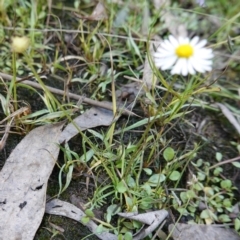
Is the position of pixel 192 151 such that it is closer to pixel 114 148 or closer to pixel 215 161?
pixel 215 161

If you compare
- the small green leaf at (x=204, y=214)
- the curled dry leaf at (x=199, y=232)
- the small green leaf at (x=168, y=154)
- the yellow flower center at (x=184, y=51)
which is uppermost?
the yellow flower center at (x=184, y=51)

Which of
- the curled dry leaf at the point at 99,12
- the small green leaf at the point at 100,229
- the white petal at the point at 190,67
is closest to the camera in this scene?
the white petal at the point at 190,67

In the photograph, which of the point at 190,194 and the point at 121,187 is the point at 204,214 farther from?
the point at 121,187

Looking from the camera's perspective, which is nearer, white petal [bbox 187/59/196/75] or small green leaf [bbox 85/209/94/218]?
white petal [bbox 187/59/196/75]

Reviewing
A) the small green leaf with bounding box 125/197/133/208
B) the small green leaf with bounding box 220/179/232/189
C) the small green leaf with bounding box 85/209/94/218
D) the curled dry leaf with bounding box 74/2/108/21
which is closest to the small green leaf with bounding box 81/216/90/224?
the small green leaf with bounding box 85/209/94/218

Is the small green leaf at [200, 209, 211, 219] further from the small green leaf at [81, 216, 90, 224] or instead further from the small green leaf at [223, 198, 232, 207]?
the small green leaf at [81, 216, 90, 224]

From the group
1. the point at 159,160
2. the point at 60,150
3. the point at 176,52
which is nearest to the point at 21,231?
the point at 60,150

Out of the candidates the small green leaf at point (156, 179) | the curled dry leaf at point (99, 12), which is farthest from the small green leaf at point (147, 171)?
the curled dry leaf at point (99, 12)

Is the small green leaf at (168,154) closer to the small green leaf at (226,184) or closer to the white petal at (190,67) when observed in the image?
the small green leaf at (226,184)

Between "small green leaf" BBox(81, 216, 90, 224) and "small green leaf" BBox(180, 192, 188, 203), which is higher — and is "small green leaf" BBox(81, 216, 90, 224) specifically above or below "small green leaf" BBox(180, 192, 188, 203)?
below
